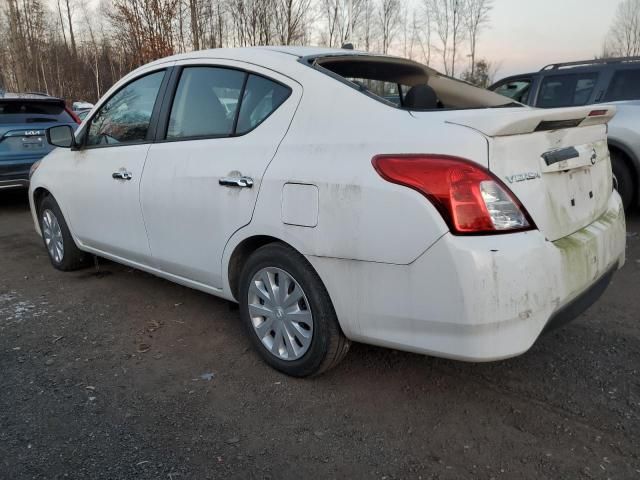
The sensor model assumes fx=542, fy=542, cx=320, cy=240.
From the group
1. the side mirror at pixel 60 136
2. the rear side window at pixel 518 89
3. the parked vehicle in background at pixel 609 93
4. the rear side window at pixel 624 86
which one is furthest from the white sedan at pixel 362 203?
the rear side window at pixel 518 89

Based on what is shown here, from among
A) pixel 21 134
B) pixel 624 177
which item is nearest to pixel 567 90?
pixel 624 177

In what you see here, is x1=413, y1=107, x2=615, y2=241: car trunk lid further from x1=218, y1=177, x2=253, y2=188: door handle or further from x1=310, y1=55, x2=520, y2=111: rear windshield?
x1=218, y1=177, x2=253, y2=188: door handle

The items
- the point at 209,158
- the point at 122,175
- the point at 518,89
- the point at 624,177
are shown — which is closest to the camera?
the point at 209,158

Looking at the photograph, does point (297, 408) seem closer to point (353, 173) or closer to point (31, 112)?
point (353, 173)

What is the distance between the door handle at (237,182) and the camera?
8.96 ft

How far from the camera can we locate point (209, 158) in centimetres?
300

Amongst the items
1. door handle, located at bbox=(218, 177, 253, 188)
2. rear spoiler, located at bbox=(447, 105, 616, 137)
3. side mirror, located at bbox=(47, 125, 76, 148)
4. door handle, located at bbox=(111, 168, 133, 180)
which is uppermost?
rear spoiler, located at bbox=(447, 105, 616, 137)

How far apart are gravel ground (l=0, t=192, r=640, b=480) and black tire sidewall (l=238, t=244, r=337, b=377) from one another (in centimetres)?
10

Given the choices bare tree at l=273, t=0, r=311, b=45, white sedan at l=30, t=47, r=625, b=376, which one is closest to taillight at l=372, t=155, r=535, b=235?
white sedan at l=30, t=47, r=625, b=376

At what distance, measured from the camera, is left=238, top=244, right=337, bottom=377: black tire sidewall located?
2535 millimetres

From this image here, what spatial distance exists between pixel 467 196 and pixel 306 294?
916 millimetres

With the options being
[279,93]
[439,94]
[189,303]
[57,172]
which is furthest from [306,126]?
[57,172]

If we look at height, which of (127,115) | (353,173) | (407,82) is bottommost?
(353,173)

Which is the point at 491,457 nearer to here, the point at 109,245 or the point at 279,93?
the point at 279,93
